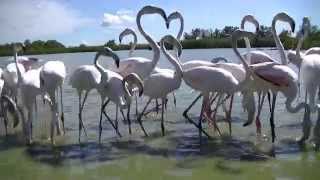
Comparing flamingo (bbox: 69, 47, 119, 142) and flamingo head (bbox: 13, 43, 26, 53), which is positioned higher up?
flamingo head (bbox: 13, 43, 26, 53)

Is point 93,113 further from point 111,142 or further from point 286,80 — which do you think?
point 286,80

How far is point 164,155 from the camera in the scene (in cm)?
688

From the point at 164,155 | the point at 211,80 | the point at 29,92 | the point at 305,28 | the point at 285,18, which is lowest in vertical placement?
the point at 164,155

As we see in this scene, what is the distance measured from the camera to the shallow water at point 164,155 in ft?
19.9

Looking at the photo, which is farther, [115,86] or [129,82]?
Answer: [129,82]

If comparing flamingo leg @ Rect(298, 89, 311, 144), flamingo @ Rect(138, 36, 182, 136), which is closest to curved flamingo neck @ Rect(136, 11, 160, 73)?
flamingo @ Rect(138, 36, 182, 136)

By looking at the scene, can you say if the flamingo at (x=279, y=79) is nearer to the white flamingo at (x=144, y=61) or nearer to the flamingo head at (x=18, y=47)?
the white flamingo at (x=144, y=61)

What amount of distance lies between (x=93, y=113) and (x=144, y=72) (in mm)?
1841

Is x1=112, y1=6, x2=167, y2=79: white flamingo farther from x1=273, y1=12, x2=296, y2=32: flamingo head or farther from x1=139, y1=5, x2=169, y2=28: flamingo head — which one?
x1=273, y1=12, x2=296, y2=32: flamingo head

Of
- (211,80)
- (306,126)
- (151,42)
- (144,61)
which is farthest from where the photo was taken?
(144,61)

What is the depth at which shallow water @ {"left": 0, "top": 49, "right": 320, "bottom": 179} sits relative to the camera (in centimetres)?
606

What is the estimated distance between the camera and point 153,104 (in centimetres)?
1117

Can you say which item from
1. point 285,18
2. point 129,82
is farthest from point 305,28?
point 129,82

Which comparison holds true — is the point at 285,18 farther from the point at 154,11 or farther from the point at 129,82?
the point at 129,82
